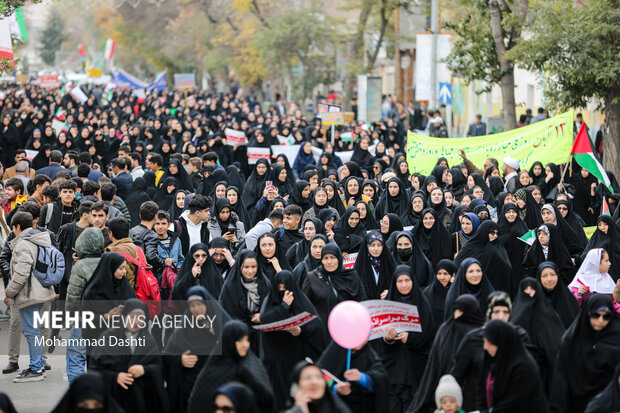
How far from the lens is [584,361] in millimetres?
6297

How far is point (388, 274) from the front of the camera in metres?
8.15

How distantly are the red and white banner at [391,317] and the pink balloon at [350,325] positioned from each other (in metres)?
0.85

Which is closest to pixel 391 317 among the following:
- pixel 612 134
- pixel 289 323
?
pixel 289 323

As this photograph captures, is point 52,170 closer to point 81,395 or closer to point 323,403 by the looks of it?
point 81,395

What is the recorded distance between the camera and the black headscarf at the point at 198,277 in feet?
24.6

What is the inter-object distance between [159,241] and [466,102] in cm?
2947

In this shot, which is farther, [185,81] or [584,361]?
[185,81]

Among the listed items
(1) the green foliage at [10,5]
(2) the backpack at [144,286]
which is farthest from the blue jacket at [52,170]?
(2) the backpack at [144,286]

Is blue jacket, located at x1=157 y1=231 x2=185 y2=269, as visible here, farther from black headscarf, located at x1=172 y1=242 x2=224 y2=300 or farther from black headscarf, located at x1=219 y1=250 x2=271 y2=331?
black headscarf, located at x1=219 y1=250 x2=271 y2=331

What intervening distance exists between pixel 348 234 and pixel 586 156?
4.84m

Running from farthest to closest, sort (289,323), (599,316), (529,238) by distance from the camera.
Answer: (529,238), (289,323), (599,316)

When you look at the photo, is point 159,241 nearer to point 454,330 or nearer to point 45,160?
point 454,330

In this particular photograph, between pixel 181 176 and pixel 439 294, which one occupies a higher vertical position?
pixel 181 176

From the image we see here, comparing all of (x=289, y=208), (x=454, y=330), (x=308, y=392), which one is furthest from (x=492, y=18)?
(x=308, y=392)
